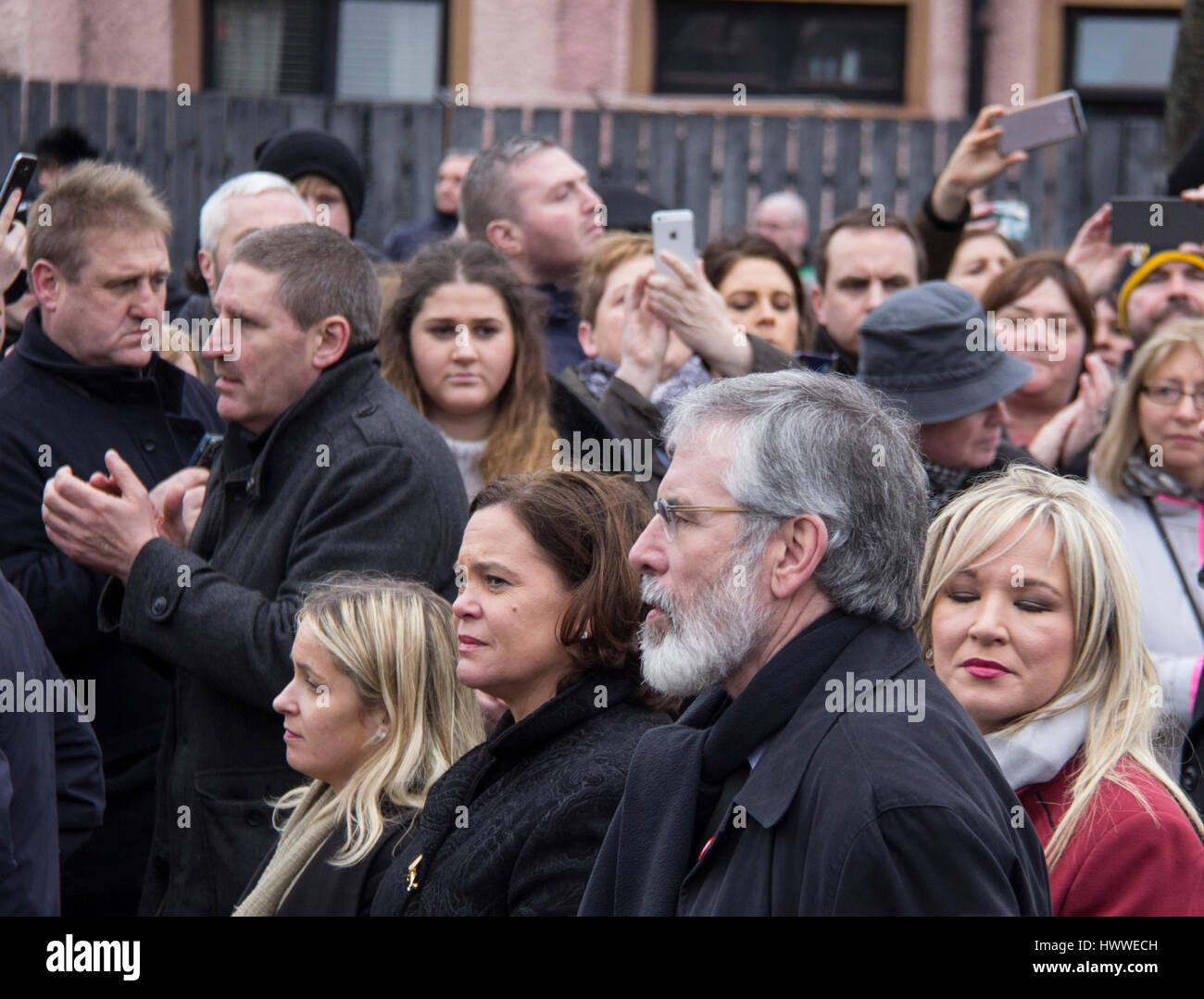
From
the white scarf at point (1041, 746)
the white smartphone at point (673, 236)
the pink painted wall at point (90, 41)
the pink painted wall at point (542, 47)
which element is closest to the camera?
the white scarf at point (1041, 746)

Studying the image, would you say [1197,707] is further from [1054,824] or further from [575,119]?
[575,119]

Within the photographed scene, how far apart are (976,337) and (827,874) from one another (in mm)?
2610

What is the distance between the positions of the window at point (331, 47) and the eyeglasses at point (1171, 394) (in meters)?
8.50

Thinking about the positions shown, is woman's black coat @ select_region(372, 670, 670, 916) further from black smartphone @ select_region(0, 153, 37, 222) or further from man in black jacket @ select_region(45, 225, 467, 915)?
black smartphone @ select_region(0, 153, 37, 222)

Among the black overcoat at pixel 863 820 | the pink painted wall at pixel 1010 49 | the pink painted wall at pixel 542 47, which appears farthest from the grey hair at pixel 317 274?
the pink painted wall at pixel 1010 49

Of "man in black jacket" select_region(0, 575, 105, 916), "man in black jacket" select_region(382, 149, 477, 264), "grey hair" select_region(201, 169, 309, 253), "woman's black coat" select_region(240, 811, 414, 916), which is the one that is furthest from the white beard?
"man in black jacket" select_region(382, 149, 477, 264)

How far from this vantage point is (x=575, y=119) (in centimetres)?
1015

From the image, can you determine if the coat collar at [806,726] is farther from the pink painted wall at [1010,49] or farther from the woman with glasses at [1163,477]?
the pink painted wall at [1010,49]

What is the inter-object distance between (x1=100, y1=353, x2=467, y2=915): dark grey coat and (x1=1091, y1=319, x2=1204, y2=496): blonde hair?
1986 mm

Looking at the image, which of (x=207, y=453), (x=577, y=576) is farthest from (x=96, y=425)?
(x=577, y=576)

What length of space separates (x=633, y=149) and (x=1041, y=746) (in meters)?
7.77

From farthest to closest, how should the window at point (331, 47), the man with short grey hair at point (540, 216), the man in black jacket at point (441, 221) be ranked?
1. the window at point (331, 47)
2. the man in black jacket at point (441, 221)
3. the man with short grey hair at point (540, 216)

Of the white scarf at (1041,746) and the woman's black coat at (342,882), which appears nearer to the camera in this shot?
the white scarf at (1041,746)

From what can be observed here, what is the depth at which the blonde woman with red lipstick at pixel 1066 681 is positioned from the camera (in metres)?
2.74
